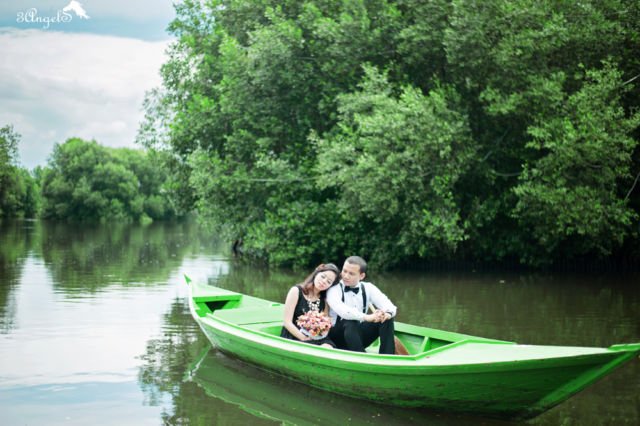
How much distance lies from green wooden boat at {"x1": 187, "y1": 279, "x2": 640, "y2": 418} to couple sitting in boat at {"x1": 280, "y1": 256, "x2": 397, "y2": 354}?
371 mm

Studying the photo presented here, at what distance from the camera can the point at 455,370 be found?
595 centimetres

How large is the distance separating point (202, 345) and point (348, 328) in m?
3.39

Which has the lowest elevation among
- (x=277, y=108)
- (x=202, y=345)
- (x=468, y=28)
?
(x=202, y=345)

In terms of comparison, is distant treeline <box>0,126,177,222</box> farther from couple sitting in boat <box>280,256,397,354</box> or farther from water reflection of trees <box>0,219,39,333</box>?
couple sitting in boat <box>280,256,397,354</box>

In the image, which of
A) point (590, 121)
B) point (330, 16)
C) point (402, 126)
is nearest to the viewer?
point (590, 121)

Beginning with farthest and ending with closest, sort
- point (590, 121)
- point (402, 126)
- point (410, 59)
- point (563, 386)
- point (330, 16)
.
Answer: point (330, 16), point (410, 59), point (402, 126), point (590, 121), point (563, 386)

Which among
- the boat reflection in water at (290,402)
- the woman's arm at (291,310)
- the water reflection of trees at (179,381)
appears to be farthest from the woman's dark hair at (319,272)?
the water reflection of trees at (179,381)

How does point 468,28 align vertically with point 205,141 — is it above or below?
above

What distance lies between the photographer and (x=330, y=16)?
21.0 meters

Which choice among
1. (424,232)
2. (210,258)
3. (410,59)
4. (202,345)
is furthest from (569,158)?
(210,258)

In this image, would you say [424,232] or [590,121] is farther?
[424,232]

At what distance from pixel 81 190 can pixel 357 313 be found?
64.0 meters

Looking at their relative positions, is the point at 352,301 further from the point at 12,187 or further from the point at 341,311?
the point at 12,187

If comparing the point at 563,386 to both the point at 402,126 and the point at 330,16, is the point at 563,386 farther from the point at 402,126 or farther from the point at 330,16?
the point at 330,16
